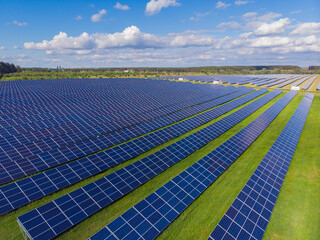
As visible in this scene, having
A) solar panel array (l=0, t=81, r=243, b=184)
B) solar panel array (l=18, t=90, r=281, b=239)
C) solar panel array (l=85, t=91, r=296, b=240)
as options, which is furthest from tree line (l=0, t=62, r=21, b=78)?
solar panel array (l=85, t=91, r=296, b=240)

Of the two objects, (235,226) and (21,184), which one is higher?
(21,184)

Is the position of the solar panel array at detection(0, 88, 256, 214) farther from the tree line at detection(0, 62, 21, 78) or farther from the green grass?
the tree line at detection(0, 62, 21, 78)

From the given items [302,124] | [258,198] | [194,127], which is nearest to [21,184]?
[258,198]

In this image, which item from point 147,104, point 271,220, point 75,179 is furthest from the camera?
point 147,104

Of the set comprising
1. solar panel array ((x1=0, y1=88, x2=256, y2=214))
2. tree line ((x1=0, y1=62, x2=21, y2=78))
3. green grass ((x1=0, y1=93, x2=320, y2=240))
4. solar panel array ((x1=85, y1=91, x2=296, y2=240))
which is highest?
tree line ((x1=0, y1=62, x2=21, y2=78))

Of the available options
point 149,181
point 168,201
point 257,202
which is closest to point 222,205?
point 257,202

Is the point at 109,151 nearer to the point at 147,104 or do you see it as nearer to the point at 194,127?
the point at 194,127

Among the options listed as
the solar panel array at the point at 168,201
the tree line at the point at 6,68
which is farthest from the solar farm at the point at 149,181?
the tree line at the point at 6,68
